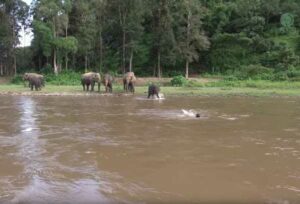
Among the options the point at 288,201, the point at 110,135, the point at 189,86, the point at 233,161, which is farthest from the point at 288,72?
the point at 288,201

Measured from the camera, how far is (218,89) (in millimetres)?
36688

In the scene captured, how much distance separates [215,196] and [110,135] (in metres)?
6.93

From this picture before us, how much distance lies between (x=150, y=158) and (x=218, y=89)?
84.9 feet

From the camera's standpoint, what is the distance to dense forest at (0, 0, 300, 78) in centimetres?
4697

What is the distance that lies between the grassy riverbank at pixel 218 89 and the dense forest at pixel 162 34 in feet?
15.6

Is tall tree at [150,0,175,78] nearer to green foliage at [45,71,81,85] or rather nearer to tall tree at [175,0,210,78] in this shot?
tall tree at [175,0,210,78]

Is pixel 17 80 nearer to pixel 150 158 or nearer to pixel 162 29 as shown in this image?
pixel 162 29

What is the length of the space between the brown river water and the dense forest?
27302 millimetres

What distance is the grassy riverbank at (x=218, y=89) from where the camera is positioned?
1315 inches

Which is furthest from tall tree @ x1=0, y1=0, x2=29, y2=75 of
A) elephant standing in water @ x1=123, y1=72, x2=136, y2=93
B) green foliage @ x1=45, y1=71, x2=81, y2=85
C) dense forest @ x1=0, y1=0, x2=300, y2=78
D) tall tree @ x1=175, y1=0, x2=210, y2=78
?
elephant standing in water @ x1=123, y1=72, x2=136, y2=93

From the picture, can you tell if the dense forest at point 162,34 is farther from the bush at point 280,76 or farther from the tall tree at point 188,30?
the bush at point 280,76

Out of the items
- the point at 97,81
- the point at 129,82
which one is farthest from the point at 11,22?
the point at 129,82

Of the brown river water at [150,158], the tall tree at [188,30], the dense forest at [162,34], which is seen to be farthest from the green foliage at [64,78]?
the brown river water at [150,158]

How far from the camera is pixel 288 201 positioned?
8117mm
